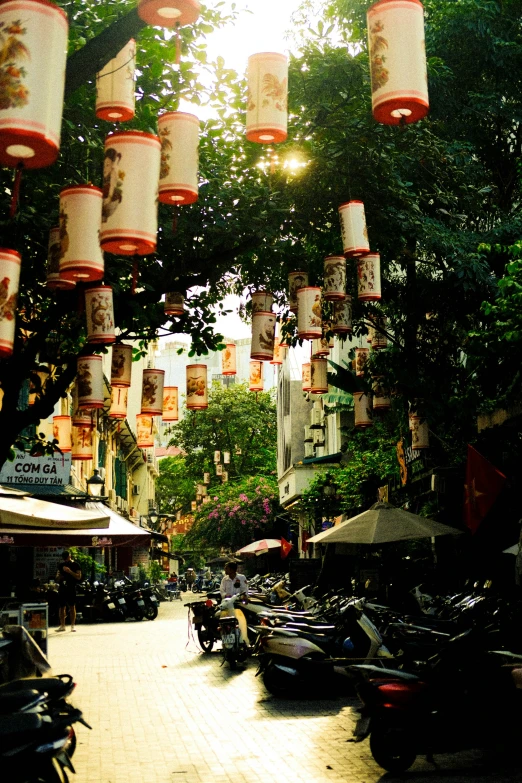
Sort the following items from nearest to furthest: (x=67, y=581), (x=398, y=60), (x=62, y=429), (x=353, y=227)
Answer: (x=398, y=60) < (x=353, y=227) < (x=62, y=429) < (x=67, y=581)

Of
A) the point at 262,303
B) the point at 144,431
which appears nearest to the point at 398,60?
the point at 262,303

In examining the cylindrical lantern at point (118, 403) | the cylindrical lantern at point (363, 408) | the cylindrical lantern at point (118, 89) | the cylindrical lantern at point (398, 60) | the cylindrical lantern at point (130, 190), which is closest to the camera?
the cylindrical lantern at point (398, 60)

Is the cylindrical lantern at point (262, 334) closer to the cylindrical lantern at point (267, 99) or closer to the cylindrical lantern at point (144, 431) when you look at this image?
the cylindrical lantern at point (267, 99)

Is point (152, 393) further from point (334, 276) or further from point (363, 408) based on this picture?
point (363, 408)

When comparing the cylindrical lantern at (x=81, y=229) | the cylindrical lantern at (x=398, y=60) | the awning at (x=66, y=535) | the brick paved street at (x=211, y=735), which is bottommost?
the brick paved street at (x=211, y=735)

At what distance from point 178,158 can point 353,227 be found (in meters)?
3.70

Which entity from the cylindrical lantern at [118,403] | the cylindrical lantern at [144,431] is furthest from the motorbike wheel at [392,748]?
the cylindrical lantern at [144,431]

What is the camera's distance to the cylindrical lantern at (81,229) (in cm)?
677

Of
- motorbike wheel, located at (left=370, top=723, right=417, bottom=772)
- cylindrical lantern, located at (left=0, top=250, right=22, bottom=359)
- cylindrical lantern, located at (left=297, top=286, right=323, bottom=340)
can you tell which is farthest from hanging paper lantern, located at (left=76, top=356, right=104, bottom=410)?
motorbike wheel, located at (left=370, top=723, right=417, bottom=772)

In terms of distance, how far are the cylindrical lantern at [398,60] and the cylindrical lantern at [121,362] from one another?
7714 mm

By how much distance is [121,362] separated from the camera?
524 inches

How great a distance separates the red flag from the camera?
1296cm

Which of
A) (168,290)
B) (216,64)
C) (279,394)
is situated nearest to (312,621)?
(168,290)

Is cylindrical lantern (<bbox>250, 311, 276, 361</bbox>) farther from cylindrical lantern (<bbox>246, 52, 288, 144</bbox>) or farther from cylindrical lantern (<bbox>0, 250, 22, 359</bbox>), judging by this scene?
cylindrical lantern (<bbox>0, 250, 22, 359</bbox>)
